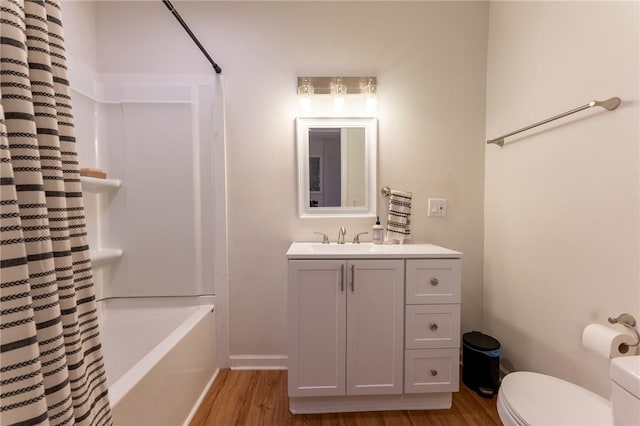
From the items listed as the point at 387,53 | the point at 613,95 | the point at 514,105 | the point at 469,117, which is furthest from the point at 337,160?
the point at 613,95

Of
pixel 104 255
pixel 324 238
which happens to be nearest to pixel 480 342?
pixel 324 238

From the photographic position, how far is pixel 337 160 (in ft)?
5.89

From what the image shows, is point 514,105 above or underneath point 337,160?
above

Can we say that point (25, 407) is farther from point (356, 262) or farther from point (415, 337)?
point (415, 337)

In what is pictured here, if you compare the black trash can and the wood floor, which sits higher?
the black trash can

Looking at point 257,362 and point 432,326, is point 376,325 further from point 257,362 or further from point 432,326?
point 257,362

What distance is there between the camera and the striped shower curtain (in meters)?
0.48

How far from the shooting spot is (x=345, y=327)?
1354 millimetres

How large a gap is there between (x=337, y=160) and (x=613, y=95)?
131cm

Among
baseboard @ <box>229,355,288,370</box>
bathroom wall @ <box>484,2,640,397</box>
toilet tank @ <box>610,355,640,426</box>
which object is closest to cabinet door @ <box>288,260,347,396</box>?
baseboard @ <box>229,355,288,370</box>

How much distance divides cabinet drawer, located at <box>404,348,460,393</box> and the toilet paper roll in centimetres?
55

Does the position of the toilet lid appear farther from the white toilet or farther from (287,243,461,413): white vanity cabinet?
(287,243,461,413): white vanity cabinet

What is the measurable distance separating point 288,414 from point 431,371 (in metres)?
0.80

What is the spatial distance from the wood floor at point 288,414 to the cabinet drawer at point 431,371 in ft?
0.47
